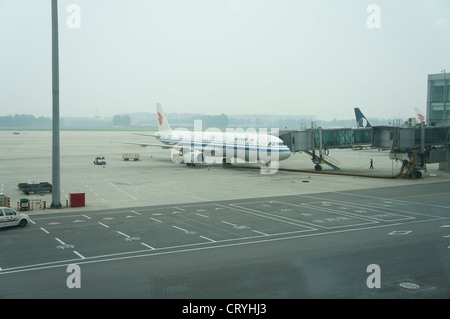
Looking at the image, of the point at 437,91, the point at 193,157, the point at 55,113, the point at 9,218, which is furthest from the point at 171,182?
the point at 437,91

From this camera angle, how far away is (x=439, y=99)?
240ft

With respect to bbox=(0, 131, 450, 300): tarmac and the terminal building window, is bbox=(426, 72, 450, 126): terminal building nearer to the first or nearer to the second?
the terminal building window

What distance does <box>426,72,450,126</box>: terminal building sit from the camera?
71812 millimetres

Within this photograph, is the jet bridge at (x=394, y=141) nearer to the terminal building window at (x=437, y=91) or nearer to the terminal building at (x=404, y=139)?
the terminal building at (x=404, y=139)

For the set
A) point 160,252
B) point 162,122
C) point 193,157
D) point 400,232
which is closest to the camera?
point 160,252

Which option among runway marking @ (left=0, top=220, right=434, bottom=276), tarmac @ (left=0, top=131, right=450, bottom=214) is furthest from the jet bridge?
runway marking @ (left=0, top=220, right=434, bottom=276)

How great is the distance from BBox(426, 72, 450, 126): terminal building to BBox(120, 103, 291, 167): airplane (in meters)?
28.4

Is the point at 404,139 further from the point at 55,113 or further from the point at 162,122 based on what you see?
the point at 162,122

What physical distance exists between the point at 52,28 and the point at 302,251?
2601 centimetres

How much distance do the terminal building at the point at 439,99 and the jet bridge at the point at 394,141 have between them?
34.8 feet

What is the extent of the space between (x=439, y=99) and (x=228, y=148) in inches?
1406

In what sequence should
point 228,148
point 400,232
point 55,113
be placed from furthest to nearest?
point 228,148 < point 55,113 < point 400,232
